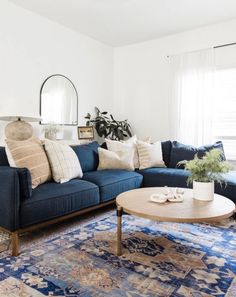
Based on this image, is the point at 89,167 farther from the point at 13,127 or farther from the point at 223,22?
the point at 223,22

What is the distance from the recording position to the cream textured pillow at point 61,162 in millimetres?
2600

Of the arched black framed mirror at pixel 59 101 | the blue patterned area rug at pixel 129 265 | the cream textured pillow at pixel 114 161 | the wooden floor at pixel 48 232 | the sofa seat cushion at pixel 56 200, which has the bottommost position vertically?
the wooden floor at pixel 48 232

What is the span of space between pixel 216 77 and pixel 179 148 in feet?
4.10

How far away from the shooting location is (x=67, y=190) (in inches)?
92.4

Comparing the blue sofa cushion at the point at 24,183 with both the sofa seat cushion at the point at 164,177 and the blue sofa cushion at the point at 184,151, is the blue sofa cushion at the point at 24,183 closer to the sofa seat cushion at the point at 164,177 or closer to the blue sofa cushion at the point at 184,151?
the sofa seat cushion at the point at 164,177

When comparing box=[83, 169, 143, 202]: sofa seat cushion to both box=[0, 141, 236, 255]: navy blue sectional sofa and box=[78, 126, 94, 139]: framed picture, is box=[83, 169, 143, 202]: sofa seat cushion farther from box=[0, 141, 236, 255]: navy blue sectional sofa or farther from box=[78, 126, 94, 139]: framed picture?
box=[78, 126, 94, 139]: framed picture

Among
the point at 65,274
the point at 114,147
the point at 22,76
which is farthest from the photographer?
the point at 114,147

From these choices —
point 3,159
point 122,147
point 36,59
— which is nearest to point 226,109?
point 122,147

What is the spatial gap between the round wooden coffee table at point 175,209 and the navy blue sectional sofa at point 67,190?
517 millimetres

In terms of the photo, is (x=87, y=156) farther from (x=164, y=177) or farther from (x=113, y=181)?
(x=164, y=177)

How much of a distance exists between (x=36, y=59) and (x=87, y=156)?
1.52 metres

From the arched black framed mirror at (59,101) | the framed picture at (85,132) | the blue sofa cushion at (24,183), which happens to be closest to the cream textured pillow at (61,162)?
the blue sofa cushion at (24,183)

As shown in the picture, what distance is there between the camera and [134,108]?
4.67 metres

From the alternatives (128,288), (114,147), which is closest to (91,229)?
(128,288)
